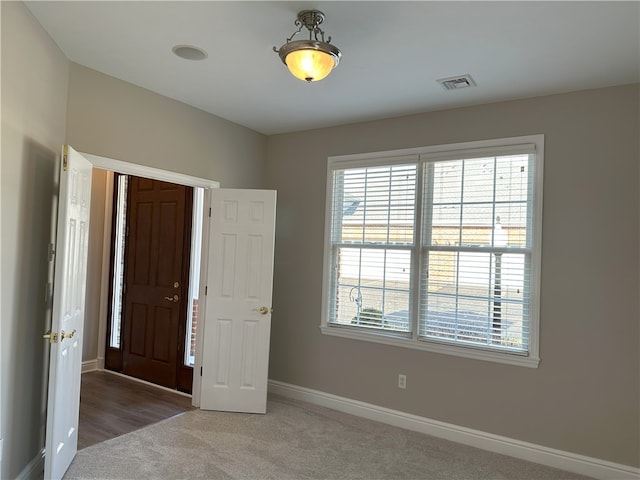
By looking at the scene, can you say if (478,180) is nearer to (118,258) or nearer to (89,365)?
(118,258)

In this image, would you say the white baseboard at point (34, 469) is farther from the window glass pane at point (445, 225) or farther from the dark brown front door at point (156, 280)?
the window glass pane at point (445, 225)


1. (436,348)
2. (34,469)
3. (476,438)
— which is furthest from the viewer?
(436,348)

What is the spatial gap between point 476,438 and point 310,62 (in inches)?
117

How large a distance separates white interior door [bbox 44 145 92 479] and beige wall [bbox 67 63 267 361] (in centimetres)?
38

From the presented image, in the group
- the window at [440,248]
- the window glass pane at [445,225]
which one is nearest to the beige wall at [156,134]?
the window at [440,248]

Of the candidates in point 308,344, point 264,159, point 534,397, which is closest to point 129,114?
point 264,159

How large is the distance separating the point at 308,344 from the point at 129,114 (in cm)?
257

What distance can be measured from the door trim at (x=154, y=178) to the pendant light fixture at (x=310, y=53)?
1656mm

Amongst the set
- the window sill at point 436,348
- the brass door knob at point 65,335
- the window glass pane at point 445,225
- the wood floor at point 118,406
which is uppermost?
the window glass pane at point 445,225

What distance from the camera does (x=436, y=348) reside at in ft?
12.1

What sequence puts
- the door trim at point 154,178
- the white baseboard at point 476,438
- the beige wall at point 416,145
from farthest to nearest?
1. the door trim at point 154,178
2. the white baseboard at point 476,438
3. the beige wall at point 416,145

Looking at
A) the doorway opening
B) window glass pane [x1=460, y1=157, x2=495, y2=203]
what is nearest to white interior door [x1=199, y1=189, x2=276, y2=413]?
the doorway opening

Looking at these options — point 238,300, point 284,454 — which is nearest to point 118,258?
point 238,300

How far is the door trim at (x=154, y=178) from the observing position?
3293mm
